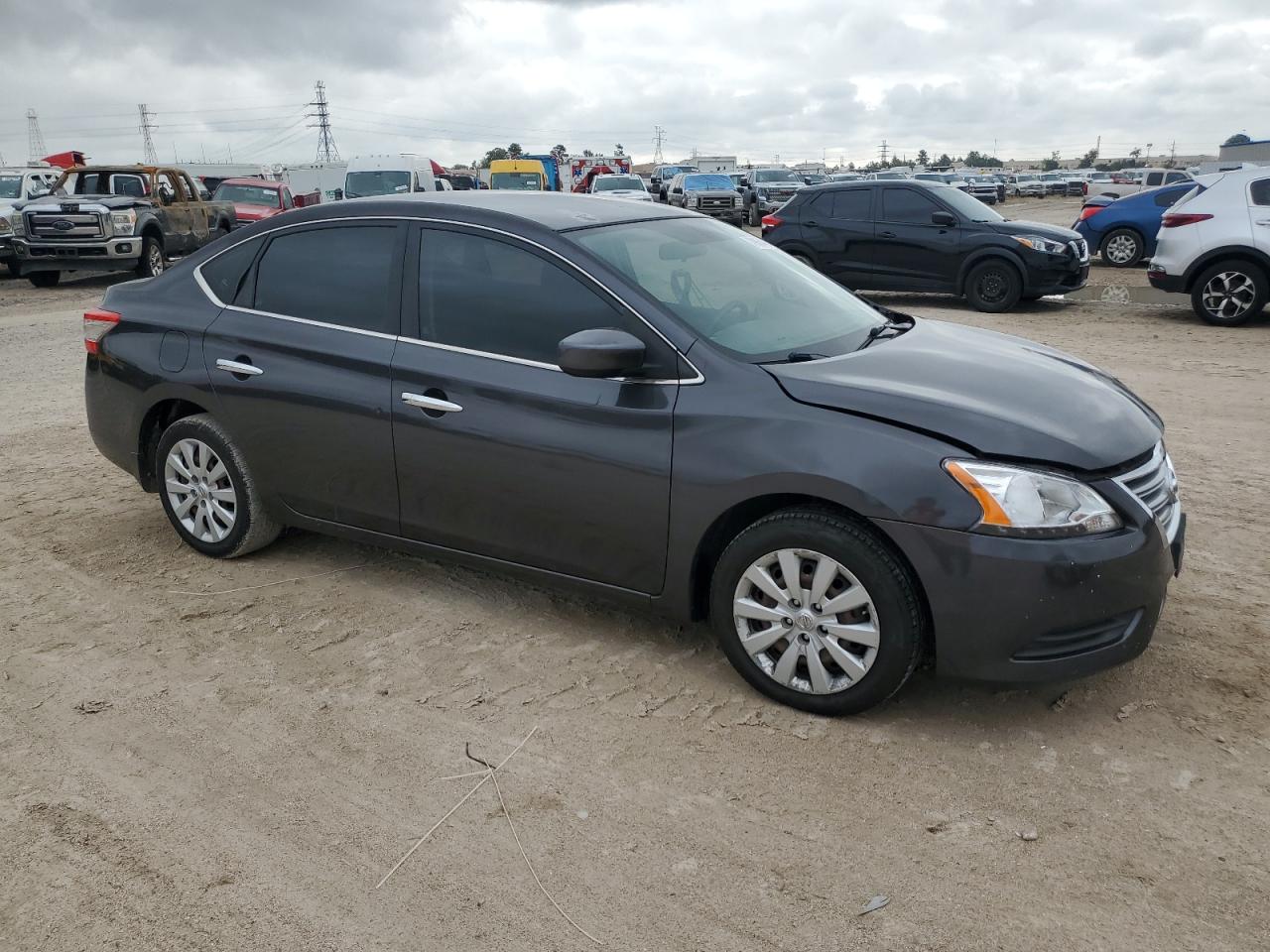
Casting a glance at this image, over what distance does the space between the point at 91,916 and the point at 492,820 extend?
1.02 metres

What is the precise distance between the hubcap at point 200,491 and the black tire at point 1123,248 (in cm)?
1692

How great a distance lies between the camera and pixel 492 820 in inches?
118

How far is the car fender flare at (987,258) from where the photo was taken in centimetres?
1274

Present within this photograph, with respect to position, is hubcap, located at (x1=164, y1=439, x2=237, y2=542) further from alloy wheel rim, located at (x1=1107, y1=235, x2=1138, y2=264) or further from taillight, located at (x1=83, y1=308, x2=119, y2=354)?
alloy wheel rim, located at (x1=1107, y1=235, x2=1138, y2=264)

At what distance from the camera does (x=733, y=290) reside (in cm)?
412

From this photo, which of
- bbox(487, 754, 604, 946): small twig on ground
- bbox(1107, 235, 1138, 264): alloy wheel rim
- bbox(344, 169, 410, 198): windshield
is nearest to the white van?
bbox(344, 169, 410, 198): windshield

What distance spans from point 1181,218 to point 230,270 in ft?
34.5

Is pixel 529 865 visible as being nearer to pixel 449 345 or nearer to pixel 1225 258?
pixel 449 345

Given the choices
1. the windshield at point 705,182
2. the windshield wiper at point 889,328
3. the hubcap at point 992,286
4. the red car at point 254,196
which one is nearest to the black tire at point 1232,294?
the hubcap at point 992,286

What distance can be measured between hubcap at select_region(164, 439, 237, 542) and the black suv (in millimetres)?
9286

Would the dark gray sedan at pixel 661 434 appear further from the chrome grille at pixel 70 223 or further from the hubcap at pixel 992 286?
the chrome grille at pixel 70 223

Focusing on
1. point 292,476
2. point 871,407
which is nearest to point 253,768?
point 292,476

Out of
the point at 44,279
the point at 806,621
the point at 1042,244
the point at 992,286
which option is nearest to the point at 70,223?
the point at 44,279

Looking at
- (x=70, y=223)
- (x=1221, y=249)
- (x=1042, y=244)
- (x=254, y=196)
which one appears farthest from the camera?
(x=254, y=196)
